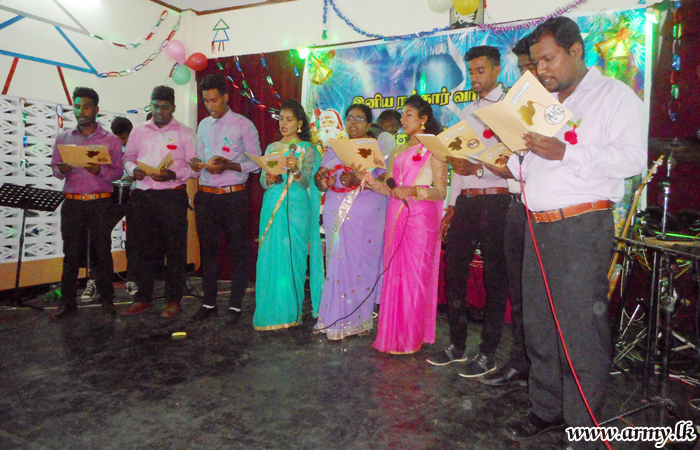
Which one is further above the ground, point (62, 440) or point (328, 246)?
point (328, 246)

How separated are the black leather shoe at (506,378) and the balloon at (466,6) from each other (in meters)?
3.20

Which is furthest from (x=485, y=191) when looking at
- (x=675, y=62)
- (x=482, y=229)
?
(x=675, y=62)

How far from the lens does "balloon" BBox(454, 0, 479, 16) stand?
13.1ft

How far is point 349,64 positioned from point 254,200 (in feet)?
6.40

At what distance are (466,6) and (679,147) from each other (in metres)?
2.14

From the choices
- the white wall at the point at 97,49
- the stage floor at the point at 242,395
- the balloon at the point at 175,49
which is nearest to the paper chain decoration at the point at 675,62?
the stage floor at the point at 242,395

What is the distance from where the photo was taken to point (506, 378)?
2369mm

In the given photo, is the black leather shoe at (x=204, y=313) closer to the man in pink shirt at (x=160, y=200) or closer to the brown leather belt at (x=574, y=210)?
the man in pink shirt at (x=160, y=200)

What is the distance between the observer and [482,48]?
8.02 feet

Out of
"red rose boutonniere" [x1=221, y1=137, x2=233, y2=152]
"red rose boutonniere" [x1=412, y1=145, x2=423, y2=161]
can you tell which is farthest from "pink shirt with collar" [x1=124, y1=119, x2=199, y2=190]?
"red rose boutonniere" [x1=412, y1=145, x2=423, y2=161]

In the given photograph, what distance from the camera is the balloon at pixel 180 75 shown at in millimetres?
5500

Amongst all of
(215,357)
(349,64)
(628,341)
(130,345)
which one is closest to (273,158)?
(215,357)

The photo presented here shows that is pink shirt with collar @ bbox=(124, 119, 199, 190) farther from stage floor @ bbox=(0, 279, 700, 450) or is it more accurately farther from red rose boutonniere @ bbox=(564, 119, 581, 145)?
red rose boutonniere @ bbox=(564, 119, 581, 145)

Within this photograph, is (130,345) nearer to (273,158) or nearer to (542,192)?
(273,158)
